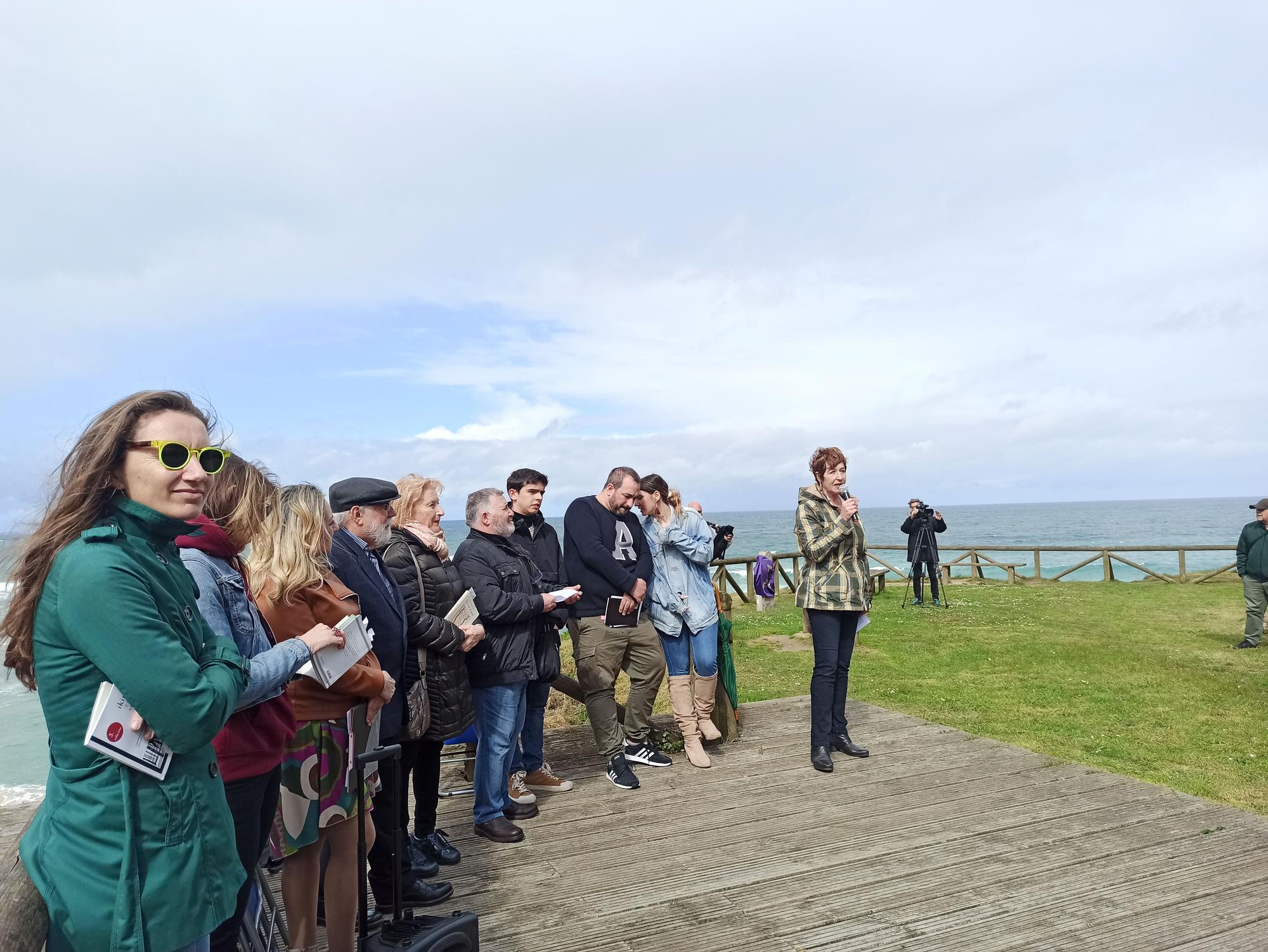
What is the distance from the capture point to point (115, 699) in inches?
60.3

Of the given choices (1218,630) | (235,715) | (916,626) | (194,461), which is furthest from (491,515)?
(1218,630)

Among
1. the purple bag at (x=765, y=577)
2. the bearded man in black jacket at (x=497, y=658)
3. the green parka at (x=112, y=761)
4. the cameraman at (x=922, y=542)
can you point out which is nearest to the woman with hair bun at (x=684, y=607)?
the bearded man in black jacket at (x=497, y=658)

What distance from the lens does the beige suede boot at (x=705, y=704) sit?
17.5ft

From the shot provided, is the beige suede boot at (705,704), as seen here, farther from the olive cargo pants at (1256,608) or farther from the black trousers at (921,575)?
the black trousers at (921,575)

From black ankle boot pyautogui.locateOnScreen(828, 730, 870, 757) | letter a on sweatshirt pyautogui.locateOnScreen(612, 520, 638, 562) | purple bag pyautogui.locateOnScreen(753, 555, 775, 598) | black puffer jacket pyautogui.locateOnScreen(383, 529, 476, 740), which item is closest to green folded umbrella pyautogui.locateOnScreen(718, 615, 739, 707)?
black ankle boot pyautogui.locateOnScreen(828, 730, 870, 757)

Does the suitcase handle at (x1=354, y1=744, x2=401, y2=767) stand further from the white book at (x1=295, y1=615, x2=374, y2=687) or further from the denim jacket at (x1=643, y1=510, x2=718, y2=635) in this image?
the denim jacket at (x1=643, y1=510, x2=718, y2=635)

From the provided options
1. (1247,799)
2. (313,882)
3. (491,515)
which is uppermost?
(491,515)

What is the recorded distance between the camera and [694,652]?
17.5ft

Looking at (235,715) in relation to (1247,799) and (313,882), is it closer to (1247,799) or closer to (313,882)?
(313,882)

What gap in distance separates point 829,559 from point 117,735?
14.2ft

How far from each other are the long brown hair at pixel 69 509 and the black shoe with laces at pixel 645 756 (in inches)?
151

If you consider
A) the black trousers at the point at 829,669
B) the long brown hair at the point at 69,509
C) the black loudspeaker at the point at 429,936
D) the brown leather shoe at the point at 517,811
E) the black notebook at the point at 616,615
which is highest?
the long brown hair at the point at 69,509

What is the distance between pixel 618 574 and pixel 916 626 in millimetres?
9119

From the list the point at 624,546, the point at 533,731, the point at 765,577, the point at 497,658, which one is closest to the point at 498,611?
the point at 497,658
